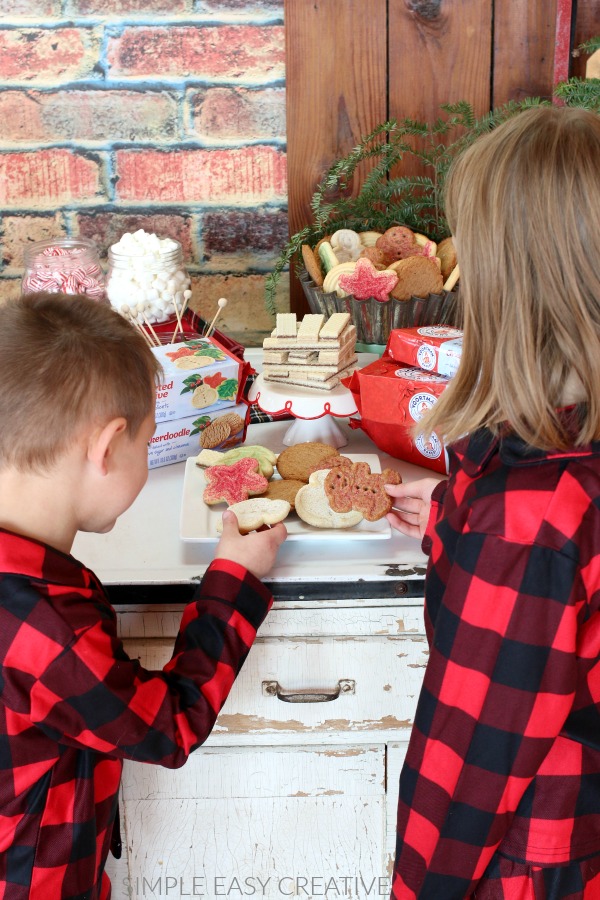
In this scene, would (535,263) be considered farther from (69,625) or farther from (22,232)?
(22,232)

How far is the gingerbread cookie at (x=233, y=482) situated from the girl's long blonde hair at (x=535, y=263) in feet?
1.34

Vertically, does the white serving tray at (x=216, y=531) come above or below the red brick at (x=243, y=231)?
below

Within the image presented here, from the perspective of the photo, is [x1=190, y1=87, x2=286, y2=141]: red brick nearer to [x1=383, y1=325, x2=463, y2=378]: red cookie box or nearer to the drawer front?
[x1=383, y1=325, x2=463, y2=378]: red cookie box

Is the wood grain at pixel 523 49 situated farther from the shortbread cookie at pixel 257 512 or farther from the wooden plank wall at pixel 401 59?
the shortbread cookie at pixel 257 512

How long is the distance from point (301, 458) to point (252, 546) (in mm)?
227

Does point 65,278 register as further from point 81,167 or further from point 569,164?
point 569,164

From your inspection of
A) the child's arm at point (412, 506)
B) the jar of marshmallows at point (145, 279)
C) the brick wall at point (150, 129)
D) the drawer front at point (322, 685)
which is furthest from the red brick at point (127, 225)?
the drawer front at point (322, 685)

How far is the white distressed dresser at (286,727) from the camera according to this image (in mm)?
1027

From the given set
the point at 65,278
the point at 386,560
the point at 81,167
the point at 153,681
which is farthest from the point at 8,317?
the point at 81,167

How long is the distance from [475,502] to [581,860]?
36cm

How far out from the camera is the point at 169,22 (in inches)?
61.4

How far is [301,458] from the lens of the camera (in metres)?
1.19

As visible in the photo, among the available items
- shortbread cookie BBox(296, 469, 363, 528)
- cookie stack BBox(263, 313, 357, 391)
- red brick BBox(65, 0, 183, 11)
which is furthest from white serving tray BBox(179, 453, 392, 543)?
red brick BBox(65, 0, 183, 11)

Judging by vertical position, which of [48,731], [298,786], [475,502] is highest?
[475,502]
